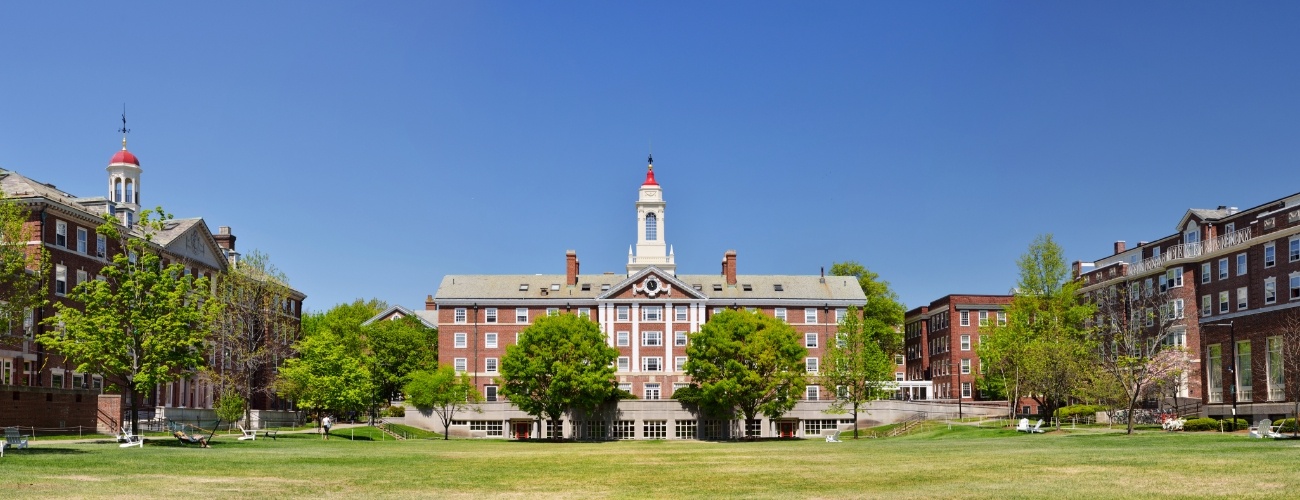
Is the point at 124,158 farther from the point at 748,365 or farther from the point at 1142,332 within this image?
the point at 1142,332

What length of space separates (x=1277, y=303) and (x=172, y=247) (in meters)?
72.2

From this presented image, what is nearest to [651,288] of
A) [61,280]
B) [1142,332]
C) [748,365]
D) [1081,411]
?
[748,365]

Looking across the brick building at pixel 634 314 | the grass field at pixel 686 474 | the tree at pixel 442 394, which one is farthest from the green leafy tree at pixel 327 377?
the grass field at pixel 686 474

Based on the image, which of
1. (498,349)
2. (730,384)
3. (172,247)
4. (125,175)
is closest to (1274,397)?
(730,384)

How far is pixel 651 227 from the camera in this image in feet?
416

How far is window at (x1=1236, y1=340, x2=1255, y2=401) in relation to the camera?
8081 cm

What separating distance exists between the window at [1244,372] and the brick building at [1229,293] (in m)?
0.06

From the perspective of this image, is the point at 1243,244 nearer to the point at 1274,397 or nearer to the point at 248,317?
the point at 1274,397

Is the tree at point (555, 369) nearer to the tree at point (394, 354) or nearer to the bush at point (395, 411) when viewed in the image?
the bush at point (395, 411)

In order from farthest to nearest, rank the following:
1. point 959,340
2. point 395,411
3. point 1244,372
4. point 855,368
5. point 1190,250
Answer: point 959,340 < point 395,411 < point 855,368 < point 1190,250 < point 1244,372

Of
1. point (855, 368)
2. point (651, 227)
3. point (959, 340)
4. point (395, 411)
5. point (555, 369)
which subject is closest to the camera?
point (855, 368)

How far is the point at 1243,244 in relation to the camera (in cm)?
8256

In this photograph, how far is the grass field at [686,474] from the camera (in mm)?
27922

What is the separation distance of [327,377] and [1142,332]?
58019mm
